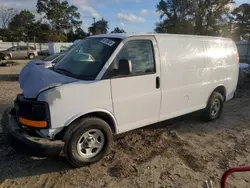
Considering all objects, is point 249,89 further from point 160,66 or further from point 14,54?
point 14,54

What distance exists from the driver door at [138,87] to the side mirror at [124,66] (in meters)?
0.08

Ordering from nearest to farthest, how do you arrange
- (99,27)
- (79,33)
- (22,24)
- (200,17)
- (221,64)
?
(221,64) → (200,17) → (22,24) → (79,33) → (99,27)

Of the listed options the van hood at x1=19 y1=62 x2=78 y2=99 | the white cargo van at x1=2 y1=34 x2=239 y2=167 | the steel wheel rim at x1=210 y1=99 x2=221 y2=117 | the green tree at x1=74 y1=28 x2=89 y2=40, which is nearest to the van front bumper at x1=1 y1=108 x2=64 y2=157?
→ the white cargo van at x1=2 y1=34 x2=239 y2=167

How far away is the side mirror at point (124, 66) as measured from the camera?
3379 millimetres

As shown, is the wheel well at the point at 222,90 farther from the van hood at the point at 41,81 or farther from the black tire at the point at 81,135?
the van hood at the point at 41,81

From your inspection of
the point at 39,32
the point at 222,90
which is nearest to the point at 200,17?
the point at 39,32

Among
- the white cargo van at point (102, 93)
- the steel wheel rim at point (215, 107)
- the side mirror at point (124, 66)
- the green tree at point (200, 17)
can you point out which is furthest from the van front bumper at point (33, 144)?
the green tree at point (200, 17)

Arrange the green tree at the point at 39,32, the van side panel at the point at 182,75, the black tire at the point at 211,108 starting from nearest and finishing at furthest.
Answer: the van side panel at the point at 182,75 → the black tire at the point at 211,108 → the green tree at the point at 39,32

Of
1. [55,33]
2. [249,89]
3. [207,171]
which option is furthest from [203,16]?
[207,171]

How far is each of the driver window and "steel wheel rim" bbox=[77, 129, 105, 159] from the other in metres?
1.13

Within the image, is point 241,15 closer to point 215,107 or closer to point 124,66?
point 215,107

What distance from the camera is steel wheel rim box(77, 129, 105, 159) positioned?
3.34m

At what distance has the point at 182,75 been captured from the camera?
4.34 metres

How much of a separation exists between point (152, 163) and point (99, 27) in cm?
6235
